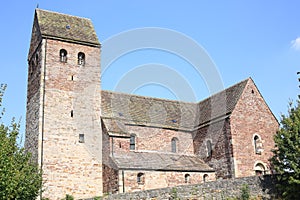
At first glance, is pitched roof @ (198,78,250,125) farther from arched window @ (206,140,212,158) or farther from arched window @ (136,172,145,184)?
arched window @ (136,172,145,184)

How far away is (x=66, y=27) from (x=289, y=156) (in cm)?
2304

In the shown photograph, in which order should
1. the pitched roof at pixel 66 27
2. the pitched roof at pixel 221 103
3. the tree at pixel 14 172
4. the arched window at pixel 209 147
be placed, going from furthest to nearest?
1. the arched window at pixel 209 147
2. the pitched roof at pixel 221 103
3. the pitched roof at pixel 66 27
4. the tree at pixel 14 172

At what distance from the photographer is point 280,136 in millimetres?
26797

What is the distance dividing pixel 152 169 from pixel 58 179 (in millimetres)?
7597

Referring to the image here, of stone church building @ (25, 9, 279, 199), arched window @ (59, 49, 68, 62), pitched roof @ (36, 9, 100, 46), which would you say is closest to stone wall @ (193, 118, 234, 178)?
stone church building @ (25, 9, 279, 199)

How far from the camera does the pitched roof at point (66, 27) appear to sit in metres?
36.3

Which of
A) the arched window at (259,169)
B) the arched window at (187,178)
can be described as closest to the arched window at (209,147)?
the arched window at (187,178)

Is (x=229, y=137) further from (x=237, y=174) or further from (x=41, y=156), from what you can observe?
(x=41, y=156)

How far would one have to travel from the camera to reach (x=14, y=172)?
22500 mm

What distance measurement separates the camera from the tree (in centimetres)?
2152

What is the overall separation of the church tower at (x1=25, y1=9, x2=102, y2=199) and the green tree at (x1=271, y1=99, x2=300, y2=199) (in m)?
15.0

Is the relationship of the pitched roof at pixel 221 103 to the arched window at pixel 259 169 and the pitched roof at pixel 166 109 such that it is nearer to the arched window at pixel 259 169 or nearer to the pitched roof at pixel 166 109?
the pitched roof at pixel 166 109

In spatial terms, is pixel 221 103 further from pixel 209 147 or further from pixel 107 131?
pixel 107 131

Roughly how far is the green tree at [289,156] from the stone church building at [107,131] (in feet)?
26.1
